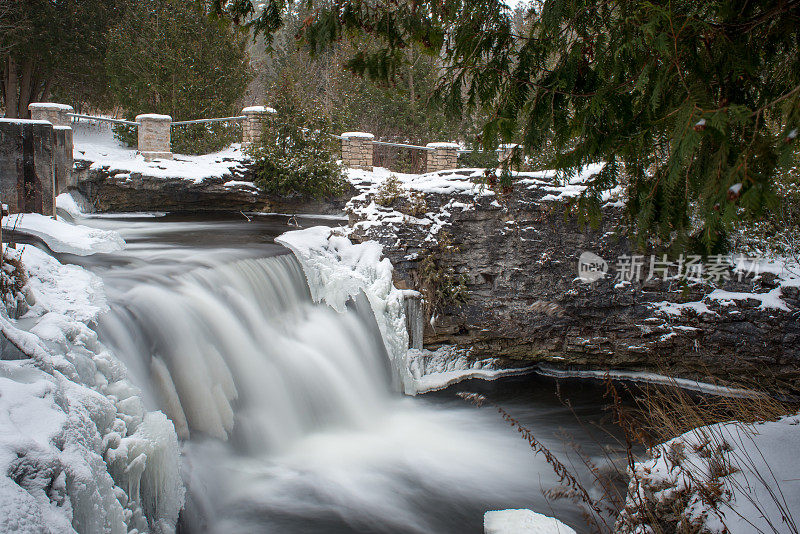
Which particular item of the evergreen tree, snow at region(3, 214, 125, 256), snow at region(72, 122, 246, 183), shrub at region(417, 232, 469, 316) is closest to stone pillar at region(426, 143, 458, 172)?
snow at region(72, 122, 246, 183)

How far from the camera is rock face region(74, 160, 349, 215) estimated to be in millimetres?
11875

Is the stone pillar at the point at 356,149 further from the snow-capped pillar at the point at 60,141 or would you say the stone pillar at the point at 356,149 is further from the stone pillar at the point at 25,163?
the stone pillar at the point at 25,163

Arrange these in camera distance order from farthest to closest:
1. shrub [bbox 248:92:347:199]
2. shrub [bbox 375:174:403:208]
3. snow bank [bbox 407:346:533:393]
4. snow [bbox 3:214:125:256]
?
1. shrub [bbox 248:92:347:199]
2. shrub [bbox 375:174:403:208]
3. snow bank [bbox 407:346:533:393]
4. snow [bbox 3:214:125:256]

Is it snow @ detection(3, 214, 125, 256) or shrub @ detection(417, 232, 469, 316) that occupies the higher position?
snow @ detection(3, 214, 125, 256)

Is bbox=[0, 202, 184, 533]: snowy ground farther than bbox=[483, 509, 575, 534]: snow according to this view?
No

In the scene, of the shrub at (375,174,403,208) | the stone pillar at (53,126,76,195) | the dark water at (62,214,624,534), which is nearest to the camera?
the dark water at (62,214,624,534)

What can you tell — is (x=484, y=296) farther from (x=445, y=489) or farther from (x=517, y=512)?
(x=517, y=512)

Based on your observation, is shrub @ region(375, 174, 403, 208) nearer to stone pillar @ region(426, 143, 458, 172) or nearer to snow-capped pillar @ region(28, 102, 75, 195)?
snow-capped pillar @ region(28, 102, 75, 195)

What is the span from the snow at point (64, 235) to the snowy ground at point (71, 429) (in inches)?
81.9

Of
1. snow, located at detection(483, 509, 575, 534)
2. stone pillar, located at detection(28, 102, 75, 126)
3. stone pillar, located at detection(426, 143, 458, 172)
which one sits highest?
stone pillar, located at detection(28, 102, 75, 126)

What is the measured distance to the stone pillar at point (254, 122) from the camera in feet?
46.6

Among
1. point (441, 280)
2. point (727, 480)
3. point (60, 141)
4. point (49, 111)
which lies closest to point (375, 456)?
point (441, 280)

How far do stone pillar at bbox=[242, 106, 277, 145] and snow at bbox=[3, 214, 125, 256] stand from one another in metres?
7.12

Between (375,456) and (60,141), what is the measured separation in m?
7.88
